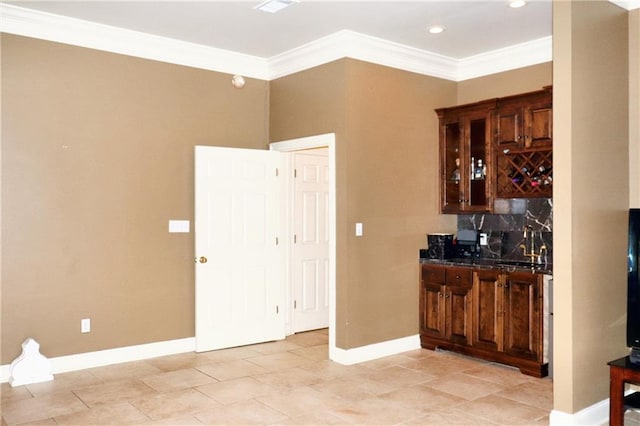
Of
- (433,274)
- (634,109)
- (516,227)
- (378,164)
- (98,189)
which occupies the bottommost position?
(433,274)

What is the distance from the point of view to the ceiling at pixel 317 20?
14.4 feet

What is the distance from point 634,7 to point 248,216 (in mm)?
3728

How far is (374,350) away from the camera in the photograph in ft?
17.5

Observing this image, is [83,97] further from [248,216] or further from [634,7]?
[634,7]

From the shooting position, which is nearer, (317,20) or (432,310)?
(317,20)

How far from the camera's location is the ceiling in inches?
173

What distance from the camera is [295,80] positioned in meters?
5.71

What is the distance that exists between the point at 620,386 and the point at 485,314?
70.7 inches

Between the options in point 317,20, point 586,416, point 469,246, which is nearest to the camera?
point 586,416

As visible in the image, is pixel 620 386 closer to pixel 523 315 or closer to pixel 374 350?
pixel 523 315

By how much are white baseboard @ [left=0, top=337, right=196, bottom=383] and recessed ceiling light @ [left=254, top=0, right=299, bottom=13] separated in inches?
124

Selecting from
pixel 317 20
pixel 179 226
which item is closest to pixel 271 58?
pixel 317 20

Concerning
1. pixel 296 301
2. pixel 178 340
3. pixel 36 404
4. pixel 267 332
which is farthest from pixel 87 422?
pixel 296 301

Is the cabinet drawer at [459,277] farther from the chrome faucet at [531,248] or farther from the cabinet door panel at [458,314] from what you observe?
the chrome faucet at [531,248]
